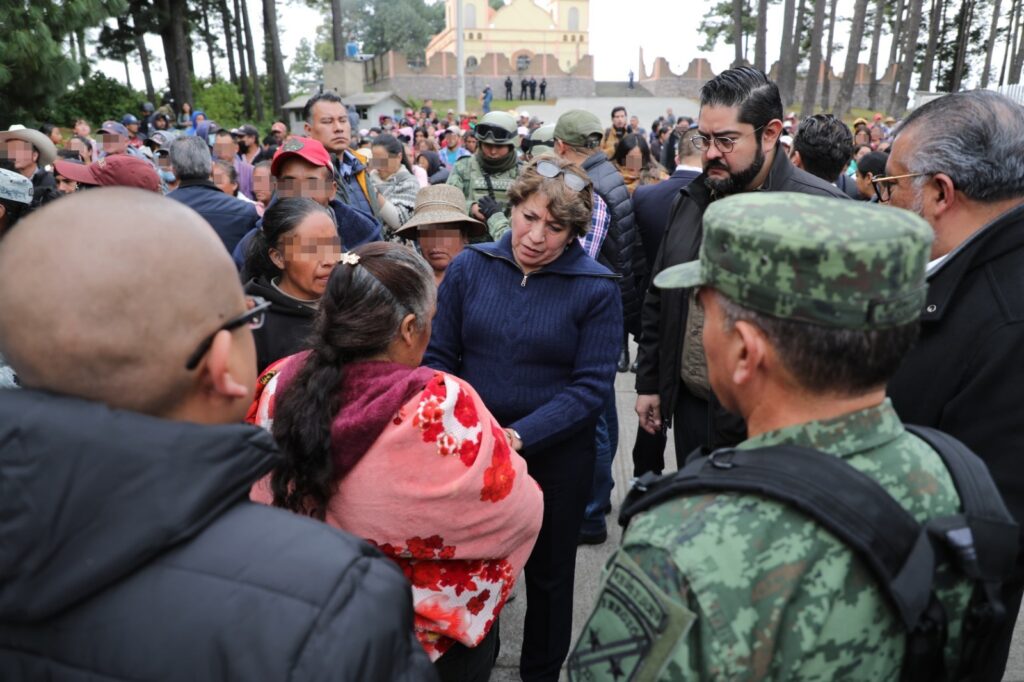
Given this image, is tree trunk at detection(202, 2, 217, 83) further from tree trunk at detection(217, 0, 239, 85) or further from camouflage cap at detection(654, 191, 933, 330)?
camouflage cap at detection(654, 191, 933, 330)

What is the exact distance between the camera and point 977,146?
6.48ft

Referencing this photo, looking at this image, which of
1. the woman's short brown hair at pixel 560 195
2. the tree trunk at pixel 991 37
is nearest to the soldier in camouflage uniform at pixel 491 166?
the woman's short brown hair at pixel 560 195

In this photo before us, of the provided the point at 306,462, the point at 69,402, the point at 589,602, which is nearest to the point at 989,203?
the point at 306,462

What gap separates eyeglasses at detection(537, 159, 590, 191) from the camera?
114 inches

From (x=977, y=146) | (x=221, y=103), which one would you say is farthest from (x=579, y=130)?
(x=221, y=103)

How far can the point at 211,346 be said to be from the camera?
1.14 meters

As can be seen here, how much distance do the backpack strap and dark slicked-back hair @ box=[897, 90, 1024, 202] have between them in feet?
3.99

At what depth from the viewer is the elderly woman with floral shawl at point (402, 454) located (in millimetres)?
1797

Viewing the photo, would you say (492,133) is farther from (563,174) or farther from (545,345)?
(545,345)

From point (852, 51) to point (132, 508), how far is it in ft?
110

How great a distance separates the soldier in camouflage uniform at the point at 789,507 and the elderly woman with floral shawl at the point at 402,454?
657 millimetres

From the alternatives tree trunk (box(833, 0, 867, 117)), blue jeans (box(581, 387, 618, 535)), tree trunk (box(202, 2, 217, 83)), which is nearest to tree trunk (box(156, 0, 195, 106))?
tree trunk (box(202, 2, 217, 83))

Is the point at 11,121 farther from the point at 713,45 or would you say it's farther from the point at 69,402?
the point at 713,45

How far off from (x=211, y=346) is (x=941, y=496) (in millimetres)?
1191
